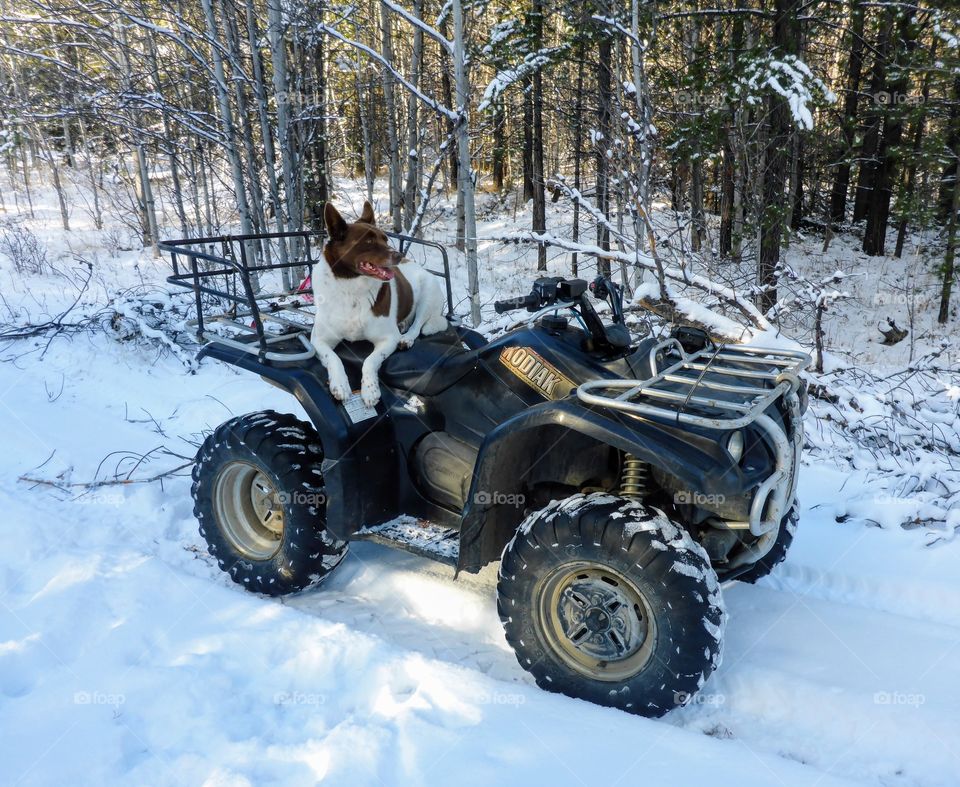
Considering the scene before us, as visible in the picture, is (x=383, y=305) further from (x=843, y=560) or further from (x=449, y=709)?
(x=843, y=560)

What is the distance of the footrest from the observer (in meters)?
3.20

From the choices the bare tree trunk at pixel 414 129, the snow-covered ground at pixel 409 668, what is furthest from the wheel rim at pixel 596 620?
the bare tree trunk at pixel 414 129

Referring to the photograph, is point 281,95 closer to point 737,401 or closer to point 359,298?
point 359,298

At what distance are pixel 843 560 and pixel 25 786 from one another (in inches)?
143

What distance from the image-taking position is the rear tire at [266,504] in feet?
11.3

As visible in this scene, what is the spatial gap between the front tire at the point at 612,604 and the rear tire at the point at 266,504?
1134mm

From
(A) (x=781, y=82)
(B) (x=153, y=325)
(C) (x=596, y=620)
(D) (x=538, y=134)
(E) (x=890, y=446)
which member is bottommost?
(E) (x=890, y=446)

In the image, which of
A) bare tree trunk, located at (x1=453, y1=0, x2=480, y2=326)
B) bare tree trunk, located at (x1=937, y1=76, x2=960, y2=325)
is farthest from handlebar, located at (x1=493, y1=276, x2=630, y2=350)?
bare tree trunk, located at (x1=937, y1=76, x2=960, y2=325)

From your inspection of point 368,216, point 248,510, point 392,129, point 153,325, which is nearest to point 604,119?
point 153,325

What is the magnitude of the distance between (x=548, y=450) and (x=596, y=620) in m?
0.72

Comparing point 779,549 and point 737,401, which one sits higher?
point 737,401

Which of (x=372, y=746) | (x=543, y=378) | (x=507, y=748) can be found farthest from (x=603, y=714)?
(x=543, y=378)

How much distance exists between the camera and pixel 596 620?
8.70ft

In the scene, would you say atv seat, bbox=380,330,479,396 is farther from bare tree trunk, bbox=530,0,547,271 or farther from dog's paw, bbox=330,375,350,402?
bare tree trunk, bbox=530,0,547,271
